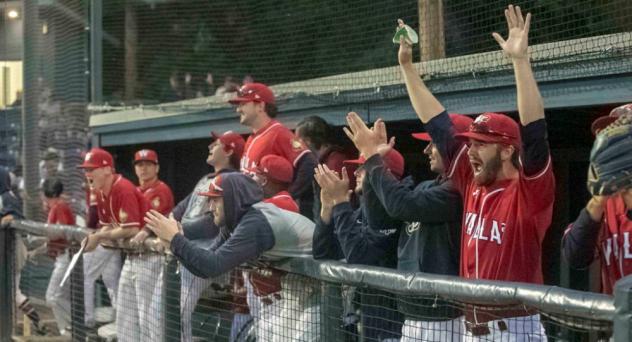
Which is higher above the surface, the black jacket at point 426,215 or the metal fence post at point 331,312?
the black jacket at point 426,215

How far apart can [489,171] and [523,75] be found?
1.23 ft

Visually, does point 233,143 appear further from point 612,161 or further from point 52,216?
point 612,161

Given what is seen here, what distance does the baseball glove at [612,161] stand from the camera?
2.71 m

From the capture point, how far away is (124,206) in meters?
6.91

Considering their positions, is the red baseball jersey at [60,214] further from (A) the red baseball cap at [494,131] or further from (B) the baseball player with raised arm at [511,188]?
(A) the red baseball cap at [494,131]

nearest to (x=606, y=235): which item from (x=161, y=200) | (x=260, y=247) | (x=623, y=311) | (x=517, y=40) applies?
(x=517, y=40)

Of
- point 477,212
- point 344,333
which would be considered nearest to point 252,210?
point 344,333

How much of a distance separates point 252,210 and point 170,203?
3417 millimetres

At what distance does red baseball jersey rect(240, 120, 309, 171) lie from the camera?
608cm

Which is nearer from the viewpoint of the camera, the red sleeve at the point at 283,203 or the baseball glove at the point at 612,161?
the baseball glove at the point at 612,161

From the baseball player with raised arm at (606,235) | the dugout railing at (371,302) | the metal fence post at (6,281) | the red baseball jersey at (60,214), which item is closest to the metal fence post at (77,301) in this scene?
the dugout railing at (371,302)

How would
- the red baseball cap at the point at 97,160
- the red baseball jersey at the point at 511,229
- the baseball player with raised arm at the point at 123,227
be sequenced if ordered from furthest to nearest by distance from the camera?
the red baseball cap at the point at 97,160, the baseball player with raised arm at the point at 123,227, the red baseball jersey at the point at 511,229

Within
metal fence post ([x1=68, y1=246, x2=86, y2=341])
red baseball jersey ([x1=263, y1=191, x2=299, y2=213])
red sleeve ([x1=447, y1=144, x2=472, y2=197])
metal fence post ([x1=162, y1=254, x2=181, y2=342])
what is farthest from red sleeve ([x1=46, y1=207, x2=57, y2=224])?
red sleeve ([x1=447, y1=144, x2=472, y2=197])

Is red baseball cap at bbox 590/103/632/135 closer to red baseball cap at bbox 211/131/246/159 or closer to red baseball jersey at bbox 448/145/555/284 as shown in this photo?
red baseball jersey at bbox 448/145/555/284
